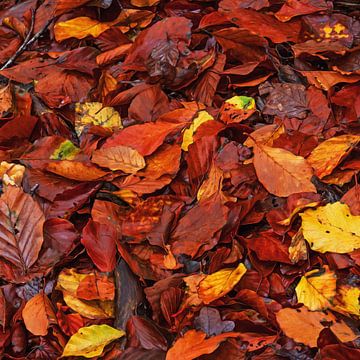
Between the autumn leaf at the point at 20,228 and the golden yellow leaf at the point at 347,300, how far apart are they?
1.92 feet

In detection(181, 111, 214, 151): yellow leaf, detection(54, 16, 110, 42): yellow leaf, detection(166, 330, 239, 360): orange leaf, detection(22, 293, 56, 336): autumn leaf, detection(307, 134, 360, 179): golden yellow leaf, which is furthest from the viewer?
detection(54, 16, 110, 42): yellow leaf

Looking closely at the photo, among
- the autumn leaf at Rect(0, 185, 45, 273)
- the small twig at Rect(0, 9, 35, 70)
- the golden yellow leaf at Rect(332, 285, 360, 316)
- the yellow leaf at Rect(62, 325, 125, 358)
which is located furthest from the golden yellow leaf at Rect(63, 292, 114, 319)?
the small twig at Rect(0, 9, 35, 70)

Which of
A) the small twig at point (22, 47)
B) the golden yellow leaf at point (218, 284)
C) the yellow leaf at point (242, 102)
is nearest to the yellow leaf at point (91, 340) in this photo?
the golden yellow leaf at point (218, 284)

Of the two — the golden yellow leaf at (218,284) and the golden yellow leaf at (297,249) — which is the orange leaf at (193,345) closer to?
the golden yellow leaf at (218,284)

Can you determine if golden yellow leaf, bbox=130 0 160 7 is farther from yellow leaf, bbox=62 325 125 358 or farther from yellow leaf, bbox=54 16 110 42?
yellow leaf, bbox=62 325 125 358

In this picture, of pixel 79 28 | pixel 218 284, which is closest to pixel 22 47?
pixel 79 28

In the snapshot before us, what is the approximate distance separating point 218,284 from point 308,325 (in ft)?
0.58

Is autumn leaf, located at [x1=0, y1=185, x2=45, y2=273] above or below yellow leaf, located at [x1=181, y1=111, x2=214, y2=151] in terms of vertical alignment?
below

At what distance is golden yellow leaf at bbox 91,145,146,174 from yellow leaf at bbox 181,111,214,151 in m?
0.10

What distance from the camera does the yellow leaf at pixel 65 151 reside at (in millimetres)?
1454

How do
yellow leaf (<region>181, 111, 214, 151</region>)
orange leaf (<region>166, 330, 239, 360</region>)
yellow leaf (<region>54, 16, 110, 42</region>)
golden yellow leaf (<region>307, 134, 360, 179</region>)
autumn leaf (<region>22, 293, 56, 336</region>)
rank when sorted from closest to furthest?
orange leaf (<region>166, 330, 239, 360</region>)
autumn leaf (<region>22, 293, 56, 336</region>)
golden yellow leaf (<region>307, 134, 360, 179</region>)
yellow leaf (<region>181, 111, 214, 151</region>)
yellow leaf (<region>54, 16, 110, 42</region>)

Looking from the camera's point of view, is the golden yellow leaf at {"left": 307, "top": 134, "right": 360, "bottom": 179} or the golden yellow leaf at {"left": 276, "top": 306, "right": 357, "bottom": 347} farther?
the golden yellow leaf at {"left": 307, "top": 134, "right": 360, "bottom": 179}

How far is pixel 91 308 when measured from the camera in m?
1.22

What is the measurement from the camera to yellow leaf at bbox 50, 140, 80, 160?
145cm
